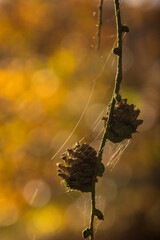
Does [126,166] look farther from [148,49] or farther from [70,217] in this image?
[148,49]

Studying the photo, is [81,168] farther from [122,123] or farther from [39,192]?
[39,192]

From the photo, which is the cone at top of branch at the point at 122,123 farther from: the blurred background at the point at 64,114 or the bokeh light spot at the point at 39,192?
the bokeh light spot at the point at 39,192

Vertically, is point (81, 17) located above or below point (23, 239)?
above

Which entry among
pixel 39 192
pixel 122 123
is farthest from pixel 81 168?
pixel 39 192

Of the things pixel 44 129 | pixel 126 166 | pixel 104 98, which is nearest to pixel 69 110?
pixel 44 129

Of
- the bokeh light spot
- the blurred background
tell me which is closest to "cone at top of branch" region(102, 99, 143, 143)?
the blurred background

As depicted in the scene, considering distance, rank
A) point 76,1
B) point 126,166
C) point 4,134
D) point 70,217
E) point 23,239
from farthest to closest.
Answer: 1. point 76,1
2. point 126,166
3. point 70,217
4. point 23,239
5. point 4,134
